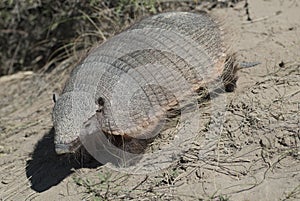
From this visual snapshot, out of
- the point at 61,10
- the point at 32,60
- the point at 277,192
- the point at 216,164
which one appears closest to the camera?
the point at 277,192

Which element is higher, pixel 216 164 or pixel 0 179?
pixel 216 164

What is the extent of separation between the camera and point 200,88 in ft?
15.9

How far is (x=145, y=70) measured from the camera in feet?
14.8

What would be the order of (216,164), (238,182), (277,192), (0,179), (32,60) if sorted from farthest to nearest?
(32,60) → (0,179) → (216,164) → (238,182) → (277,192)

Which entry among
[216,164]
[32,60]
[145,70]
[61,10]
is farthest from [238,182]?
[32,60]

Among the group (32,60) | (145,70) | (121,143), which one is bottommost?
(32,60)

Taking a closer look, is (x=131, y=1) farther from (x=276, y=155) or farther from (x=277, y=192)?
(x=277, y=192)

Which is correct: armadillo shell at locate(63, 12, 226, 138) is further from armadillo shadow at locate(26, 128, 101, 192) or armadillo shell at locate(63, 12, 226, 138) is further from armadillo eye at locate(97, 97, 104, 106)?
armadillo shadow at locate(26, 128, 101, 192)

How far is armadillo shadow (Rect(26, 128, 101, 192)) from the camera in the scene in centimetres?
448

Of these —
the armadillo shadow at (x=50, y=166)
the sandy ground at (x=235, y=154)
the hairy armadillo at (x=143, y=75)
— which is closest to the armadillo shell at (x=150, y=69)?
the hairy armadillo at (x=143, y=75)

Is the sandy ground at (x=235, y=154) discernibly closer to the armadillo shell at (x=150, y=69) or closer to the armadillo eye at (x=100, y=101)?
the armadillo shell at (x=150, y=69)

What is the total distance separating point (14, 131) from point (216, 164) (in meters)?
2.55

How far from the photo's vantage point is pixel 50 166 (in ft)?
15.4

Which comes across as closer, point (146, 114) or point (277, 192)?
→ point (277, 192)
